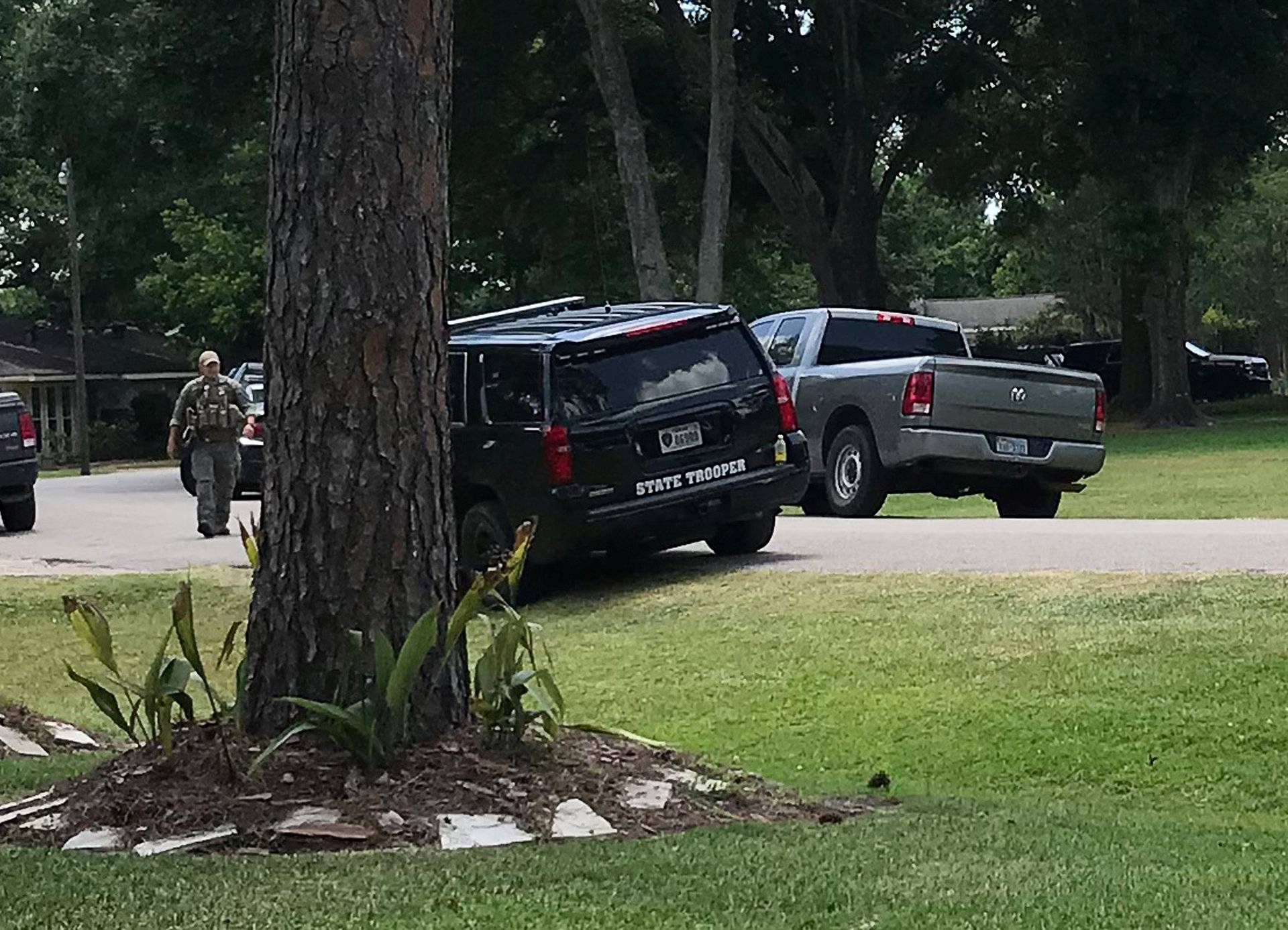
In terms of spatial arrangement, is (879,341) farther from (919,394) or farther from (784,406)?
(784,406)

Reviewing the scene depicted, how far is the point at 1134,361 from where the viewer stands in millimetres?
47250

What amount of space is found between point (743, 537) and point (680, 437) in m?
1.33

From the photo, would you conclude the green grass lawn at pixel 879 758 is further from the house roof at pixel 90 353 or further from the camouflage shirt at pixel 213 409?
the house roof at pixel 90 353

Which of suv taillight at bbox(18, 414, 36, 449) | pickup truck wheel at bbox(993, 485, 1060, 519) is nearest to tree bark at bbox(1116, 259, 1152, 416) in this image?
pickup truck wheel at bbox(993, 485, 1060, 519)

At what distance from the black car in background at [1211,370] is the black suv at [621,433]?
39799 millimetres

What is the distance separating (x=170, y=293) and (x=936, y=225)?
4199cm

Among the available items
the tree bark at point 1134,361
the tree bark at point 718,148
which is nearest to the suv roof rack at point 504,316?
the tree bark at point 718,148

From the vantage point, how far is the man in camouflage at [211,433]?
19.1 metres

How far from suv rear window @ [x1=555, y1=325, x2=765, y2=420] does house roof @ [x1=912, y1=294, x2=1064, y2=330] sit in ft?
245

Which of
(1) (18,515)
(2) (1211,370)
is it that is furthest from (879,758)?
(2) (1211,370)

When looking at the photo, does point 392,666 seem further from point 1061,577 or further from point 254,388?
point 254,388

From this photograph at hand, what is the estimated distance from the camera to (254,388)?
30.8m

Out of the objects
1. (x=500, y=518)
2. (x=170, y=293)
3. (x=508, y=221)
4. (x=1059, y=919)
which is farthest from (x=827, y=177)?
(x=1059, y=919)

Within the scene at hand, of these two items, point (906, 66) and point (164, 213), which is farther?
point (164, 213)
